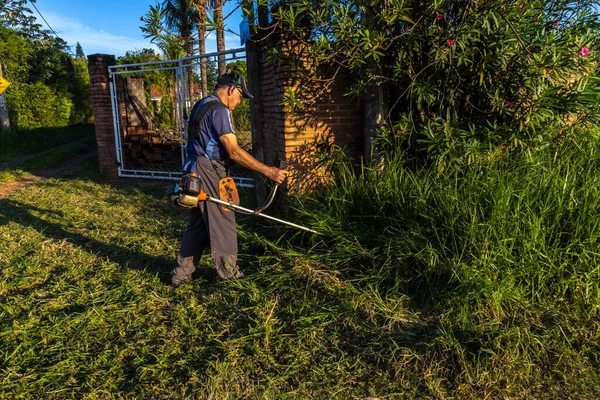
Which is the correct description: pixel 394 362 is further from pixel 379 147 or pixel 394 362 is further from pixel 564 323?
pixel 379 147

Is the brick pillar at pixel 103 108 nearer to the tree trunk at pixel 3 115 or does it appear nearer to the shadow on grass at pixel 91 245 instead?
the shadow on grass at pixel 91 245

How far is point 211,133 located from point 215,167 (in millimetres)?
305

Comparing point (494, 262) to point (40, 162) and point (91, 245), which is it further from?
point (40, 162)

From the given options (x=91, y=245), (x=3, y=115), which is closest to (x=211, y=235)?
(x=91, y=245)

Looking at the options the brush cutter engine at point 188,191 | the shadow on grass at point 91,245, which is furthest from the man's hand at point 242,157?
the shadow on grass at point 91,245

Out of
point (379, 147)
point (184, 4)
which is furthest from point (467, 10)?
point (184, 4)

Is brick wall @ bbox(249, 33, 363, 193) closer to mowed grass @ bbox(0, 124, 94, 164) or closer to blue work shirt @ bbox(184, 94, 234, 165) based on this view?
blue work shirt @ bbox(184, 94, 234, 165)

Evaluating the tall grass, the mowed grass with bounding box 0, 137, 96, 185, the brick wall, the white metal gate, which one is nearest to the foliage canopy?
the tall grass

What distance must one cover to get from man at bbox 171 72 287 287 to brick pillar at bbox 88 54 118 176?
6.71 metres

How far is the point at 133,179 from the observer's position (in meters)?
9.77

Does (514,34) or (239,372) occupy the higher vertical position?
(514,34)

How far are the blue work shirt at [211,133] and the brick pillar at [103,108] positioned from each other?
267 inches

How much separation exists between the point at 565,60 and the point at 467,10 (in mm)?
878

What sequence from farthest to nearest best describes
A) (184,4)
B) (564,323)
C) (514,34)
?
(184,4) → (514,34) → (564,323)
